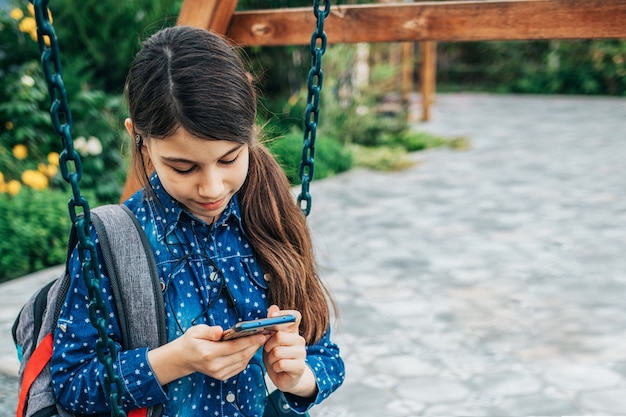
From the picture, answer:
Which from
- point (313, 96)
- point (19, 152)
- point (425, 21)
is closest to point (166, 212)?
point (313, 96)

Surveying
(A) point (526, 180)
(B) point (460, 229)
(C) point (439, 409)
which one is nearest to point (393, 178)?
(A) point (526, 180)

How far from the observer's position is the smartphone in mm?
1283

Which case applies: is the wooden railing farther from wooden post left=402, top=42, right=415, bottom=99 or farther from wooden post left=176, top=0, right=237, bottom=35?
wooden post left=402, top=42, right=415, bottom=99

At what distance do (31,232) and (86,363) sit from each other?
3152 mm

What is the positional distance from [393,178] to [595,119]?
5.20 meters

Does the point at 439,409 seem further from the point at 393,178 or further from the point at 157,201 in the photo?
the point at 393,178

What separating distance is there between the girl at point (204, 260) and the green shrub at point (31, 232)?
297cm

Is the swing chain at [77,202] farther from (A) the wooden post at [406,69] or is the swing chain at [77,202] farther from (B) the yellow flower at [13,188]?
(A) the wooden post at [406,69]

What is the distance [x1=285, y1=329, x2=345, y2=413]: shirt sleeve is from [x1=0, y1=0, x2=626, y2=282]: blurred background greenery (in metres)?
0.54

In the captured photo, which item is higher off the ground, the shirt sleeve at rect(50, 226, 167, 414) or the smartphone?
the smartphone

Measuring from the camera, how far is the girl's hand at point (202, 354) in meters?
1.36

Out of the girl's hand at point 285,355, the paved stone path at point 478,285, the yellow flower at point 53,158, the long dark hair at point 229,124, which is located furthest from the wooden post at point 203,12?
the yellow flower at point 53,158

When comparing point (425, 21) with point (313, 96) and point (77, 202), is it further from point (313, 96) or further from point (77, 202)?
point (77, 202)

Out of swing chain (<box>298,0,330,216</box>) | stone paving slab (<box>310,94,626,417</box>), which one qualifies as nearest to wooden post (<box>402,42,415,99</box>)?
stone paving slab (<box>310,94,626,417</box>)
